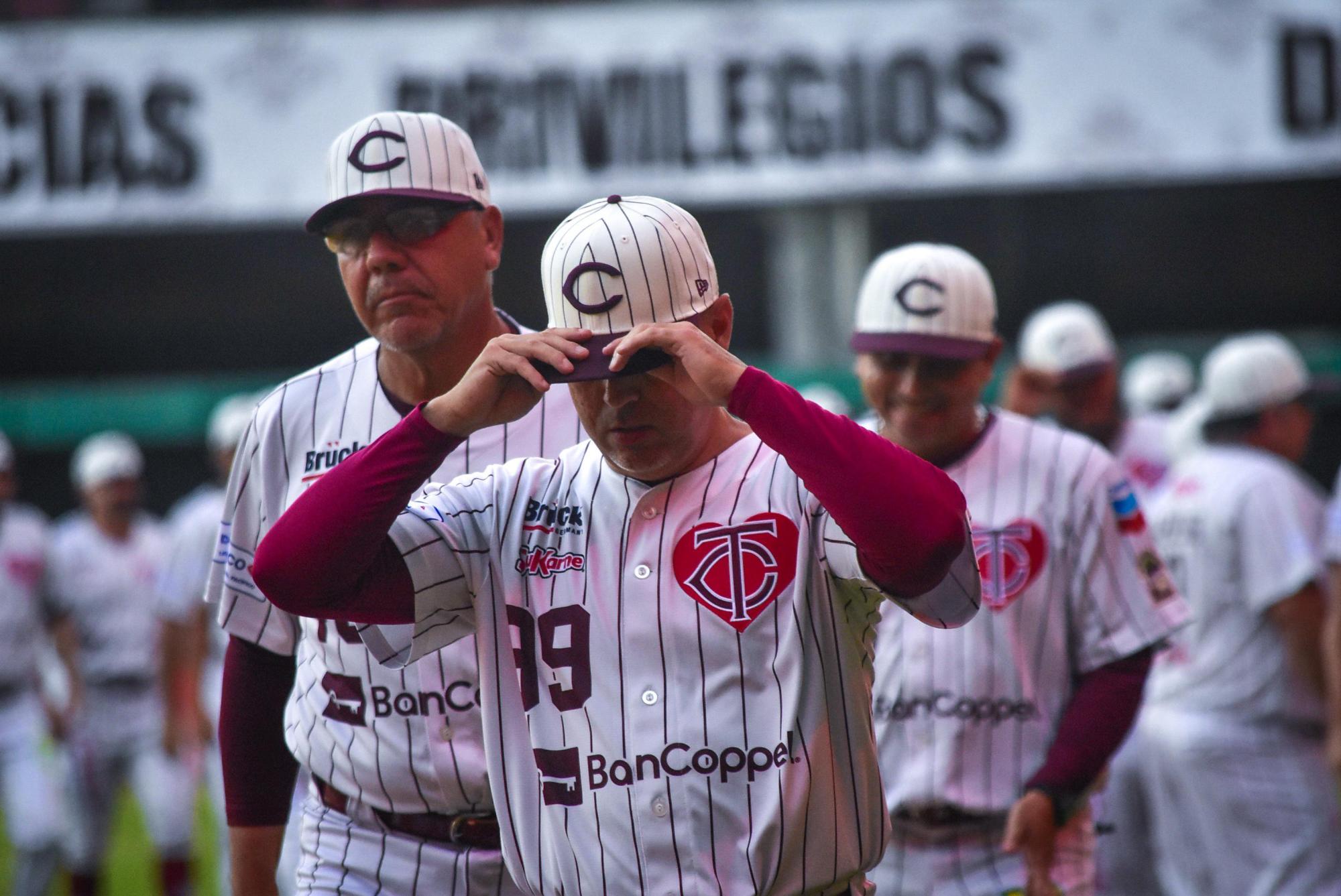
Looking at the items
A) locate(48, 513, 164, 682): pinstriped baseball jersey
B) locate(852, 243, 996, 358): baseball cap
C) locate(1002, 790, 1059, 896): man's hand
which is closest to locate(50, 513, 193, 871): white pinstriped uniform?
locate(48, 513, 164, 682): pinstriped baseball jersey

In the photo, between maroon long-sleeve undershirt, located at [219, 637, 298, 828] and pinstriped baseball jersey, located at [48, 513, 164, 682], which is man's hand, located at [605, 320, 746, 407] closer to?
maroon long-sleeve undershirt, located at [219, 637, 298, 828]

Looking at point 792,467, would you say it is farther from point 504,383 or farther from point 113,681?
point 113,681

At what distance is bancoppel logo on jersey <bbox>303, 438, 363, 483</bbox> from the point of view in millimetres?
3162

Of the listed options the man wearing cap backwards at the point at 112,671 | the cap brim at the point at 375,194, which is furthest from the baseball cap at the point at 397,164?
the man wearing cap backwards at the point at 112,671

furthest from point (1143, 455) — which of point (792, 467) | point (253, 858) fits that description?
point (792, 467)

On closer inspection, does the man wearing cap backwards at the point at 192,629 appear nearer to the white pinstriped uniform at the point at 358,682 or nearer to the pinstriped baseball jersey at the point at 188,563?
the pinstriped baseball jersey at the point at 188,563

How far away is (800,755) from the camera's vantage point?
2.40m

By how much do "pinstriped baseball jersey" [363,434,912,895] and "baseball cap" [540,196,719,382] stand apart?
0.93ft

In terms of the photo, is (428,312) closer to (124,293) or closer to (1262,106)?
(1262,106)

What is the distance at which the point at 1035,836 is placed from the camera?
331cm

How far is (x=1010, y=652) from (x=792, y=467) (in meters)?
1.43

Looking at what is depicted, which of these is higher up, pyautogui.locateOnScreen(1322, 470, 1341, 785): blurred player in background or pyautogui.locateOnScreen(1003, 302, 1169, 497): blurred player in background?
pyautogui.locateOnScreen(1003, 302, 1169, 497): blurred player in background

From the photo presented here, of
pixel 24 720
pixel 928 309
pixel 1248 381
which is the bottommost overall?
pixel 24 720

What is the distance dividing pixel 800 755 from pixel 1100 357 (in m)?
4.40
